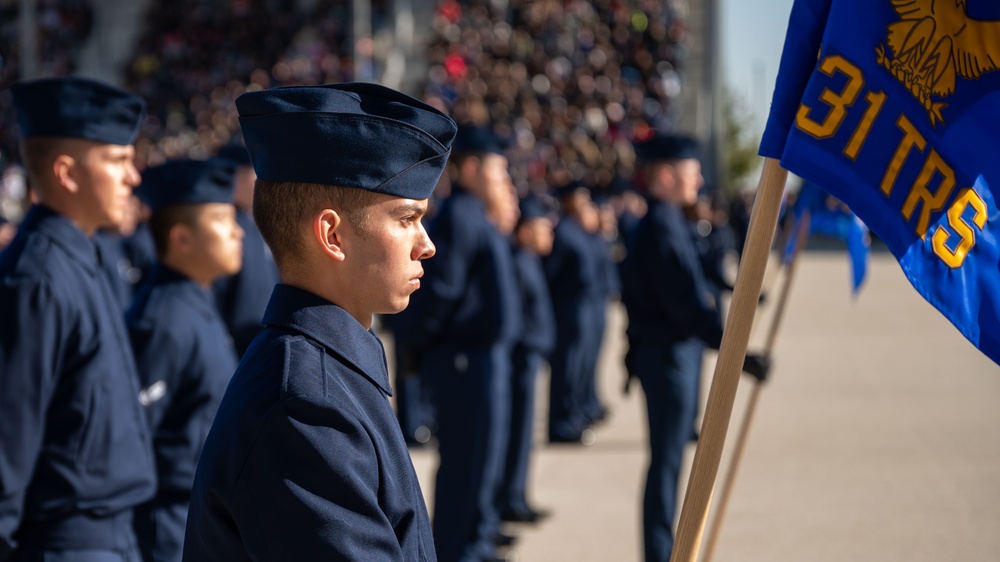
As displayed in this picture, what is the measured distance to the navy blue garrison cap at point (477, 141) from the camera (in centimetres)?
629

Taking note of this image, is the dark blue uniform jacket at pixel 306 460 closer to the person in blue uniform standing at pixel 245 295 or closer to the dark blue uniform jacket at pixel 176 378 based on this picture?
the dark blue uniform jacket at pixel 176 378

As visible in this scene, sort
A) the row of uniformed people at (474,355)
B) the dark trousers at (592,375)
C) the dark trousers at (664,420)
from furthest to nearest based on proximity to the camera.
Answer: the dark trousers at (592,375), the row of uniformed people at (474,355), the dark trousers at (664,420)

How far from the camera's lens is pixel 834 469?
8.27 m

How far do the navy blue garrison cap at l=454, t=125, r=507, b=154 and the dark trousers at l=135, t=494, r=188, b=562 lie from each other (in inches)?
117

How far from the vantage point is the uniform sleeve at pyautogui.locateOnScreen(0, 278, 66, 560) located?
122 inches

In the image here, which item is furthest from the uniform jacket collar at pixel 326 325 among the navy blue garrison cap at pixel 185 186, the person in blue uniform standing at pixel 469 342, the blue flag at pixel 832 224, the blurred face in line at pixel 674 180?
the blurred face in line at pixel 674 180

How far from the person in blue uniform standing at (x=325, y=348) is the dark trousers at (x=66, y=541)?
1308 mm

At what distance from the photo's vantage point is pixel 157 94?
29.6m

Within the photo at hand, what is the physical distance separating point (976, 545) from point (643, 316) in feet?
6.66

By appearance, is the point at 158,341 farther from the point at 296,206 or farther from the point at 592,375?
the point at 592,375

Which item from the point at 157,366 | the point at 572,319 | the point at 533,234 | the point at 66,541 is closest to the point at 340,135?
the point at 66,541

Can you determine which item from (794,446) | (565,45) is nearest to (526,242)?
(794,446)

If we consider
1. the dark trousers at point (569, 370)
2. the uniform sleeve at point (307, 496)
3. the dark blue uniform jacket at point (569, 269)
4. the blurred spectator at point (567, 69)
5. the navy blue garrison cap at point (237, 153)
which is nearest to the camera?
the uniform sleeve at point (307, 496)

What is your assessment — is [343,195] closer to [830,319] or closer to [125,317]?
[125,317]
